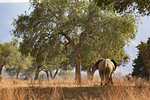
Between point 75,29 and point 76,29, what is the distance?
150 millimetres

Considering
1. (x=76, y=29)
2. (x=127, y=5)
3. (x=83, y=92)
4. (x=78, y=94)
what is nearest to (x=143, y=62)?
(x=76, y=29)

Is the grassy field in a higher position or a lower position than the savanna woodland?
lower

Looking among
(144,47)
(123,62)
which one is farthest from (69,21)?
(123,62)

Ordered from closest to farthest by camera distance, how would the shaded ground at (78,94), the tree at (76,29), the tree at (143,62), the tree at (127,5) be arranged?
the shaded ground at (78,94) → the tree at (127,5) → the tree at (76,29) → the tree at (143,62)

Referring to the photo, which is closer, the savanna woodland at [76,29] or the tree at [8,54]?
the savanna woodland at [76,29]

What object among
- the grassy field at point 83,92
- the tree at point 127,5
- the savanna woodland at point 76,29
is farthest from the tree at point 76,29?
the grassy field at point 83,92

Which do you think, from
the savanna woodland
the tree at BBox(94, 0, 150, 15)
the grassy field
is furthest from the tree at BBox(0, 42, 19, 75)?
the tree at BBox(94, 0, 150, 15)

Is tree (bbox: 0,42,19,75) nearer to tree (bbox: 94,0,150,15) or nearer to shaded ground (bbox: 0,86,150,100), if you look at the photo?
tree (bbox: 94,0,150,15)

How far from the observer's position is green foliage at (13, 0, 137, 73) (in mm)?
20922

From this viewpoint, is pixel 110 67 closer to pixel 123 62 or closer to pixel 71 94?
pixel 71 94

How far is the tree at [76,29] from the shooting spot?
20.9 metres

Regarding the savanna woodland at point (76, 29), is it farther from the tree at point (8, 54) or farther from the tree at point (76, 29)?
the tree at point (8, 54)

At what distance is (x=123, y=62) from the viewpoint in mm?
44781

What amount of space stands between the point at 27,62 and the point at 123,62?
23.2 meters
